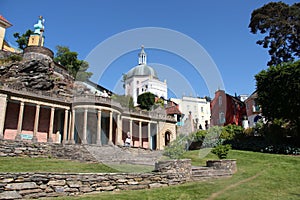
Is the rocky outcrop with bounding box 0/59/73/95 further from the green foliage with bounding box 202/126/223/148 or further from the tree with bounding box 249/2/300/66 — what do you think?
the tree with bounding box 249/2/300/66

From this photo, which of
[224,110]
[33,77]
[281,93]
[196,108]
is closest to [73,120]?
[33,77]

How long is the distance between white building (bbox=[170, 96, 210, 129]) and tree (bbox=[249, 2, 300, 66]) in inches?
1077

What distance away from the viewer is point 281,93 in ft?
71.6

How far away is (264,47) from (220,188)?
26.9m

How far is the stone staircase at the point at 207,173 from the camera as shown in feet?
38.9

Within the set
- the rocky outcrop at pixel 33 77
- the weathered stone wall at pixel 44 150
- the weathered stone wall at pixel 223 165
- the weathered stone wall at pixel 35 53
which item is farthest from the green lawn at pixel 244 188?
the weathered stone wall at pixel 35 53

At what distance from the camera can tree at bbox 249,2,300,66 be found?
94.2 feet

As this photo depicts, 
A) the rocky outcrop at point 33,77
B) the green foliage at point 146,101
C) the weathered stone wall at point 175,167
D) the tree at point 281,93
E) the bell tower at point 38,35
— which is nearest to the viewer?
the weathered stone wall at point 175,167

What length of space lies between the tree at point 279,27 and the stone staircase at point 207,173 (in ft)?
73.9

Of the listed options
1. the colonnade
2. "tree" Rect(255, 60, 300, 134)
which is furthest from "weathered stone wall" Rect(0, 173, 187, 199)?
the colonnade

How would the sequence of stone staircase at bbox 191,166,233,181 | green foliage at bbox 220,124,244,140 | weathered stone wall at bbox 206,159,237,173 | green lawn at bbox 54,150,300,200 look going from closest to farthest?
green lawn at bbox 54,150,300,200
stone staircase at bbox 191,166,233,181
weathered stone wall at bbox 206,159,237,173
green foliage at bbox 220,124,244,140

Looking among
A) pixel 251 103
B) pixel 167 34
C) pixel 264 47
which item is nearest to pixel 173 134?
pixel 251 103

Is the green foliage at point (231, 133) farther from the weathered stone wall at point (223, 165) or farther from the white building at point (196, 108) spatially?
the white building at point (196, 108)

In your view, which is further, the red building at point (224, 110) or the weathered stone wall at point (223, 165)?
the red building at point (224, 110)
